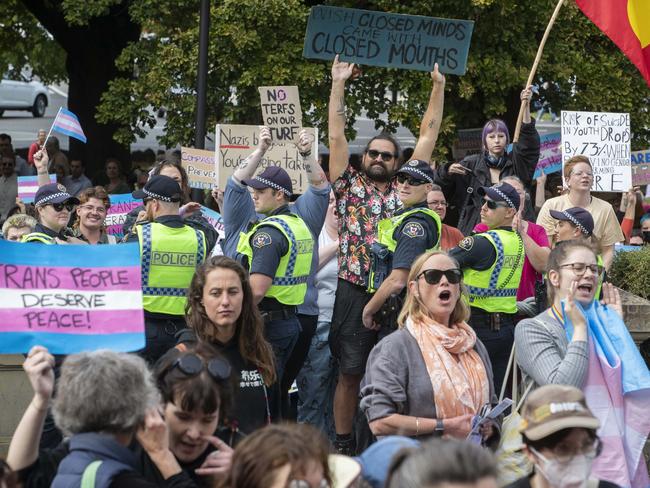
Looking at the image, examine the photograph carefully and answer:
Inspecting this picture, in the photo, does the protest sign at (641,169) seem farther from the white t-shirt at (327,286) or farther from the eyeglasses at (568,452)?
the eyeglasses at (568,452)

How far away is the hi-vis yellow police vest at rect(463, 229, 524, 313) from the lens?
7402 mm

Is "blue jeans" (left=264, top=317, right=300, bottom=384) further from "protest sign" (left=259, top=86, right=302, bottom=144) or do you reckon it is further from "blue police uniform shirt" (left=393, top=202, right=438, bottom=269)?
"protest sign" (left=259, top=86, right=302, bottom=144)

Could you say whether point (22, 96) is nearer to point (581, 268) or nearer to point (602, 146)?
point (602, 146)

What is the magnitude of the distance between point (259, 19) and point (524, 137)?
4.84 m

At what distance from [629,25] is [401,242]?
3635 mm

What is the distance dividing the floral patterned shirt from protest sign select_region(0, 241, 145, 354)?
2978 mm

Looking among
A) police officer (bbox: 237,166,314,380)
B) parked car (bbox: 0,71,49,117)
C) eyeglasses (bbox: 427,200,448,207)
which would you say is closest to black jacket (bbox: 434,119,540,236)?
eyeglasses (bbox: 427,200,448,207)

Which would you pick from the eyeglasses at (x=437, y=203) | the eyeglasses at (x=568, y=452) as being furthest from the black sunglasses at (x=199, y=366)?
the eyeglasses at (x=437, y=203)

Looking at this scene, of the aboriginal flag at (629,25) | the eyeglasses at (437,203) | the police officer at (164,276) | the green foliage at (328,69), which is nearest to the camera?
the police officer at (164,276)

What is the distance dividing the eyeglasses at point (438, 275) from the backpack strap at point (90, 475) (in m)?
2.26

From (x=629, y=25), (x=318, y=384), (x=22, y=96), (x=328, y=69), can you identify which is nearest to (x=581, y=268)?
(x=318, y=384)

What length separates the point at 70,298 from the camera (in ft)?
17.1

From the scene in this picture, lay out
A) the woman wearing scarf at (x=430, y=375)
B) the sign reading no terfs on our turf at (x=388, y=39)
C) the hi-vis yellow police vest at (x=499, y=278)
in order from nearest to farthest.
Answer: the woman wearing scarf at (x=430, y=375)
the hi-vis yellow police vest at (x=499, y=278)
the sign reading no terfs on our turf at (x=388, y=39)

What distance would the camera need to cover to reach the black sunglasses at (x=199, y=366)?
4.62 metres
